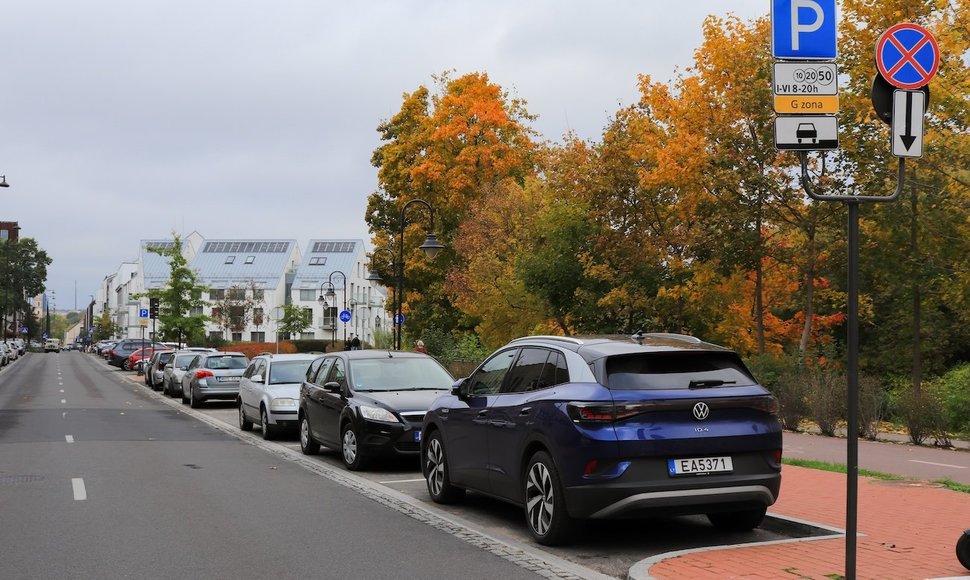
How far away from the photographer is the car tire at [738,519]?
8.09m

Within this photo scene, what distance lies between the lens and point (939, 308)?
29.3 m

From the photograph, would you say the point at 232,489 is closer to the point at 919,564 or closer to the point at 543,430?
the point at 543,430

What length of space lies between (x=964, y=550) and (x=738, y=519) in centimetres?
212

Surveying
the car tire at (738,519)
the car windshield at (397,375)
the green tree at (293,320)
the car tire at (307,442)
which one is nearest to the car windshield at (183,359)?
the car tire at (307,442)

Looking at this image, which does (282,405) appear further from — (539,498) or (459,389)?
(539,498)

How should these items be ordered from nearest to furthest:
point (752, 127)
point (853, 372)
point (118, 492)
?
point (853, 372) < point (118, 492) < point (752, 127)

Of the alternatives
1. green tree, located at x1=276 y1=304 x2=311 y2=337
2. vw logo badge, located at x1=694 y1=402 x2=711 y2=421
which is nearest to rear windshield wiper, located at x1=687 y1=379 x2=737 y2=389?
vw logo badge, located at x1=694 y1=402 x2=711 y2=421

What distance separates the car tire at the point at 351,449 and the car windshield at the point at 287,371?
573cm

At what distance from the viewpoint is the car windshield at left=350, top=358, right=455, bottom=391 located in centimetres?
1377

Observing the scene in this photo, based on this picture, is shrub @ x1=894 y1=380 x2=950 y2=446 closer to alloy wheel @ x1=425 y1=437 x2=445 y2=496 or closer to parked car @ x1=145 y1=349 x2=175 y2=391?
alloy wheel @ x1=425 y1=437 x2=445 y2=496

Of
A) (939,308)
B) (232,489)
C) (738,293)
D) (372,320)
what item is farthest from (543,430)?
(372,320)

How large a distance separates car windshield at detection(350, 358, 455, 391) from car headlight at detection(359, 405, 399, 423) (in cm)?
76

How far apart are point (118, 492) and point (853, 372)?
8.11m

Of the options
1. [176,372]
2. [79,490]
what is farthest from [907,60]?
[176,372]
